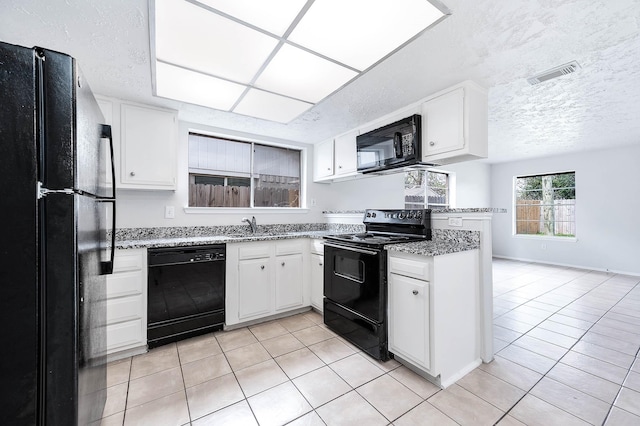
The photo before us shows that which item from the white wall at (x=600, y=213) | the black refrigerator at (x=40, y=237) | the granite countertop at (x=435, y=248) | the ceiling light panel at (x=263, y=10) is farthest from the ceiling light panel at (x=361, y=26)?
the white wall at (x=600, y=213)

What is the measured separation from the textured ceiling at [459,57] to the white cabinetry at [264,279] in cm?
143

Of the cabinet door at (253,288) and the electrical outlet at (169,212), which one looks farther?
the electrical outlet at (169,212)

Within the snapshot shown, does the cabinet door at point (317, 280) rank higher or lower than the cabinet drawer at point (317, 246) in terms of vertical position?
lower

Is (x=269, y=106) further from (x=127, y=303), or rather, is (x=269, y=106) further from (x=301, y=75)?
(x=127, y=303)

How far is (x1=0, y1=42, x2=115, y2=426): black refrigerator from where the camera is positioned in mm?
754

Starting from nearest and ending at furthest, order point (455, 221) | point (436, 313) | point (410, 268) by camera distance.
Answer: point (436, 313) → point (410, 268) → point (455, 221)

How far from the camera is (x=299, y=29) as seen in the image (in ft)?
4.98

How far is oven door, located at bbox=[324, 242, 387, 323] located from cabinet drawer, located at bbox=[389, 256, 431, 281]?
0.08m

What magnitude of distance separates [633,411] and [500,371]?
0.66 meters

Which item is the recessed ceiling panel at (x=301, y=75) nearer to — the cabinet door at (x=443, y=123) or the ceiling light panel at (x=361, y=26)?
the ceiling light panel at (x=361, y=26)

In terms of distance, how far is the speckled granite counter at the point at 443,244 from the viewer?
1912 mm

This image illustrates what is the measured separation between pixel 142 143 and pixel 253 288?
1.76 metres

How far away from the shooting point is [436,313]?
183cm

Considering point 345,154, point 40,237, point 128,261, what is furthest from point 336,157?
point 40,237
